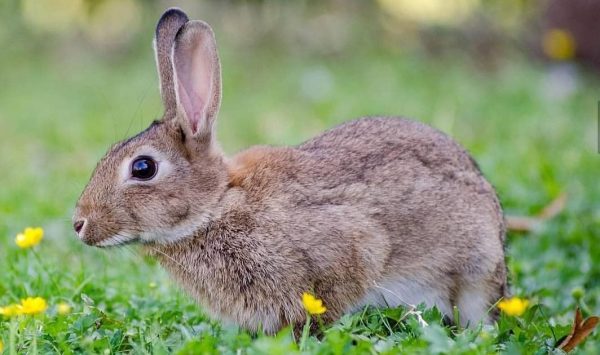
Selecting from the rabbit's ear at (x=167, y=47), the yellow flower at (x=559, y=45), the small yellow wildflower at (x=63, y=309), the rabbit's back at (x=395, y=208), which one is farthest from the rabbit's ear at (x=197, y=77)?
the yellow flower at (x=559, y=45)

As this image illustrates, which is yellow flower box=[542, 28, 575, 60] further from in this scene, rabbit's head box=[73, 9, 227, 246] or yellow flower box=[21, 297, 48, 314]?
yellow flower box=[21, 297, 48, 314]

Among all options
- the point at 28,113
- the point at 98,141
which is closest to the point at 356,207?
the point at 98,141

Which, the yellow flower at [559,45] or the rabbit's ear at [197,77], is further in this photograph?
the yellow flower at [559,45]

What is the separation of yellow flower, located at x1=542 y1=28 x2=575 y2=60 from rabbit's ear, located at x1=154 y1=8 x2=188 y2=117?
8.19 metres

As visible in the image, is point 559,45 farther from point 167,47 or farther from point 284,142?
point 167,47

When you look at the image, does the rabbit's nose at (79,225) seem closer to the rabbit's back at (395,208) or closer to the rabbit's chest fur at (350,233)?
the rabbit's chest fur at (350,233)

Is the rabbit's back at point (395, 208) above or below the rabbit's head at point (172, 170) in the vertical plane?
below

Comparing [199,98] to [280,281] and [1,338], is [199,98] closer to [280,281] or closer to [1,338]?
[280,281]

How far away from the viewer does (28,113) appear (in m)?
11.0

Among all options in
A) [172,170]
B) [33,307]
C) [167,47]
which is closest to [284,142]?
[167,47]

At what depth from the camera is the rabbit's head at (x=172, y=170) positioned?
402 cm

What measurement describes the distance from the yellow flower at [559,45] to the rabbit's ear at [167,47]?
8192 millimetres

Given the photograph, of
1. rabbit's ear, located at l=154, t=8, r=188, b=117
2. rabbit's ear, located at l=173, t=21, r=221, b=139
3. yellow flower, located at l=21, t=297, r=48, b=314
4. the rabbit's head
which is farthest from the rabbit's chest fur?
yellow flower, located at l=21, t=297, r=48, b=314

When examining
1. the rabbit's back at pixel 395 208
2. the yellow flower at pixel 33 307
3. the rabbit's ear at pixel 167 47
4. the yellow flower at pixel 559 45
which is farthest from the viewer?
the yellow flower at pixel 559 45
